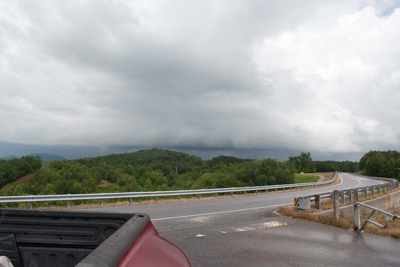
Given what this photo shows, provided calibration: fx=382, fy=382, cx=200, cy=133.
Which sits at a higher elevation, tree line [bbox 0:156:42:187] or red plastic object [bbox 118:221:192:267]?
tree line [bbox 0:156:42:187]

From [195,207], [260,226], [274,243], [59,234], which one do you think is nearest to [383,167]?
[195,207]

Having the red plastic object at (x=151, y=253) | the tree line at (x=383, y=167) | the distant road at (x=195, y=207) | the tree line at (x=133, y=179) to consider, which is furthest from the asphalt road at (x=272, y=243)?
the tree line at (x=383, y=167)

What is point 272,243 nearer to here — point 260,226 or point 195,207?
point 260,226

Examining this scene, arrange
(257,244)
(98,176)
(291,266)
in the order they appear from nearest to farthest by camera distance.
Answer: (291,266)
(257,244)
(98,176)

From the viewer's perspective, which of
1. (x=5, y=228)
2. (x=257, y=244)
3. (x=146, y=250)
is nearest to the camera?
(x=146, y=250)

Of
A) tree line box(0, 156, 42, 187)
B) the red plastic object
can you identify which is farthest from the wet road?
tree line box(0, 156, 42, 187)

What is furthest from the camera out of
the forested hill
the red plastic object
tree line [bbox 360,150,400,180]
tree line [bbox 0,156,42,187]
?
tree line [bbox 360,150,400,180]

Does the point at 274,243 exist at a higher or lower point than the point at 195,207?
lower

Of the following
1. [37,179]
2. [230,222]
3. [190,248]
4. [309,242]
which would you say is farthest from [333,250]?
[37,179]

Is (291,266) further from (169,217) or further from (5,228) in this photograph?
(169,217)

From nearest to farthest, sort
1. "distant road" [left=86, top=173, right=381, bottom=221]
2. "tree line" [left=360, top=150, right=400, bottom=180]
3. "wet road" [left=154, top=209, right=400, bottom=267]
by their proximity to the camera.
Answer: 1. "wet road" [left=154, top=209, right=400, bottom=267]
2. "distant road" [left=86, top=173, right=381, bottom=221]
3. "tree line" [left=360, top=150, right=400, bottom=180]

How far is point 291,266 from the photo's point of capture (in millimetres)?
7238

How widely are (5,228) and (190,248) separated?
224 inches

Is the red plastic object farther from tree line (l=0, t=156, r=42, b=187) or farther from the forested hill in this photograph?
tree line (l=0, t=156, r=42, b=187)
